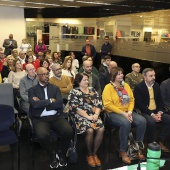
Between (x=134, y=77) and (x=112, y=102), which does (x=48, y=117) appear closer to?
(x=112, y=102)

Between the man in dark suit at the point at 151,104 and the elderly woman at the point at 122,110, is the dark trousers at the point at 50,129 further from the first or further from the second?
the man in dark suit at the point at 151,104

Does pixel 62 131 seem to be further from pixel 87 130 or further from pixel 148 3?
pixel 148 3

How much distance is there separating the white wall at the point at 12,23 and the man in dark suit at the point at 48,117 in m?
12.0

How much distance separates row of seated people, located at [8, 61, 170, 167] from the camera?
3.47 metres

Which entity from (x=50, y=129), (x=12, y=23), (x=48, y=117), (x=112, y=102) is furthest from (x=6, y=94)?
(x=12, y=23)

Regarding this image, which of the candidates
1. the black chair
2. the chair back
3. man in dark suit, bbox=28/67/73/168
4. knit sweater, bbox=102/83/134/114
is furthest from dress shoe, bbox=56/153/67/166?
the chair back

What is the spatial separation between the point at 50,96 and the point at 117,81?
102 cm

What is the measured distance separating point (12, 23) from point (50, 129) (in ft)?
41.7

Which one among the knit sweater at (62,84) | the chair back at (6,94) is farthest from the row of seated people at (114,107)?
the knit sweater at (62,84)

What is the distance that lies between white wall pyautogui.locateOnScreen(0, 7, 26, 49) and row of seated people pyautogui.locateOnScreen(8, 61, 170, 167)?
1197cm

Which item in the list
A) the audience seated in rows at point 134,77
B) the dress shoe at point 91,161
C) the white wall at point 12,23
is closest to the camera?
the dress shoe at point 91,161

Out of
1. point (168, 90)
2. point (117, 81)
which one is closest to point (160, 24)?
point (168, 90)

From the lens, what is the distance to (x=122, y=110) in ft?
12.4

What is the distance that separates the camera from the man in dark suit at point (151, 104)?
384 cm
